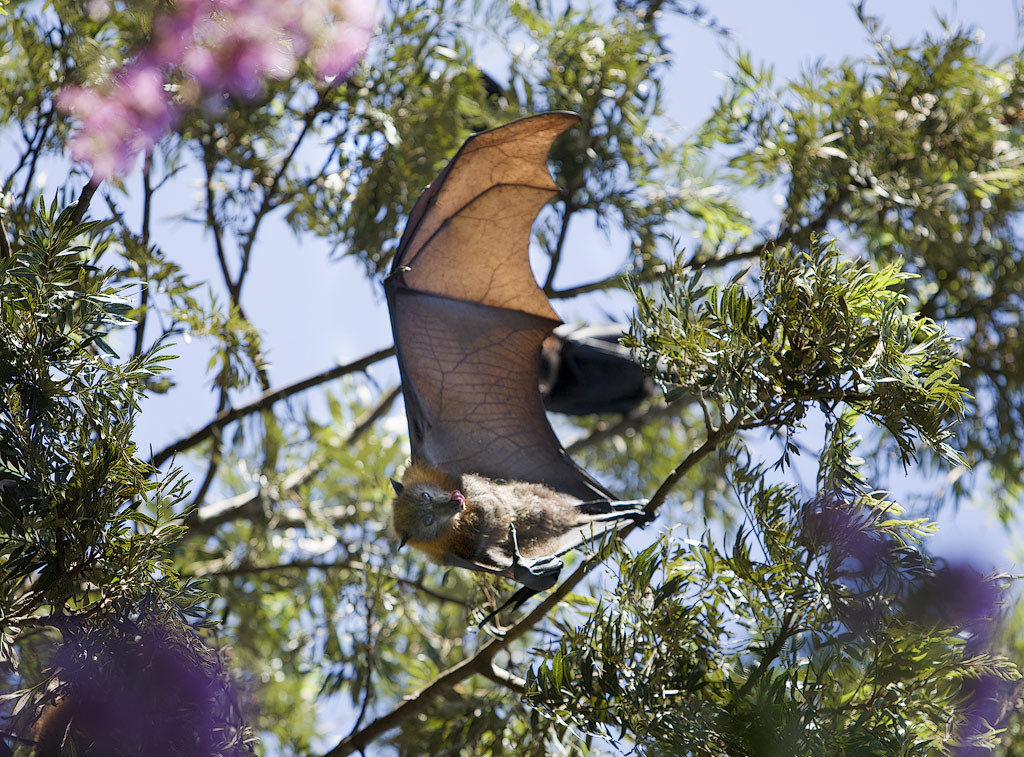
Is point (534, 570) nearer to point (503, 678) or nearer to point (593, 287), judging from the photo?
point (503, 678)

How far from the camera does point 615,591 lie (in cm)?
153

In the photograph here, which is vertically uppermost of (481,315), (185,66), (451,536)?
(185,66)

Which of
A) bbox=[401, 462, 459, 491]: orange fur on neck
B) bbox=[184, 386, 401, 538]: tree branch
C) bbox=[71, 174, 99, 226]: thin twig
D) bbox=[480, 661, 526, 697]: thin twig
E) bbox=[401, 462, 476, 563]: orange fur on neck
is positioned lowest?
bbox=[480, 661, 526, 697]: thin twig

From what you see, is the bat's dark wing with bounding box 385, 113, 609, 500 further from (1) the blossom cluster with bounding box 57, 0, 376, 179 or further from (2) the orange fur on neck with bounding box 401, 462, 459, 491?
(1) the blossom cluster with bounding box 57, 0, 376, 179

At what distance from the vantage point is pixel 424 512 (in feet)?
5.42

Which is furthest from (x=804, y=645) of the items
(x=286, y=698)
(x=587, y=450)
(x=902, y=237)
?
(x=286, y=698)

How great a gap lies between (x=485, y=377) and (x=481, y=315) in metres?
0.16

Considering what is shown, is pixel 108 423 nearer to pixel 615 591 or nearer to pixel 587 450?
pixel 615 591

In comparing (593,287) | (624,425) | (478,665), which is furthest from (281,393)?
(624,425)

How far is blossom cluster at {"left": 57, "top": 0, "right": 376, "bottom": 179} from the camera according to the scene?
5.97 ft

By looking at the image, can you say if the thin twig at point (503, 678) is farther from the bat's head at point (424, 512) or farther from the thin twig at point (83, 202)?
Result: the thin twig at point (83, 202)

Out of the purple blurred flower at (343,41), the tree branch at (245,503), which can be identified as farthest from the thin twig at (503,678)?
the purple blurred flower at (343,41)

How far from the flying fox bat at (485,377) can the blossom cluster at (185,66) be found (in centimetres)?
56

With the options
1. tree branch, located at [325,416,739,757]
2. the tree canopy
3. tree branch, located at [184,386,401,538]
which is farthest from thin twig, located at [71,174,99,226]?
tree branch, located at [184,386,401,538]
